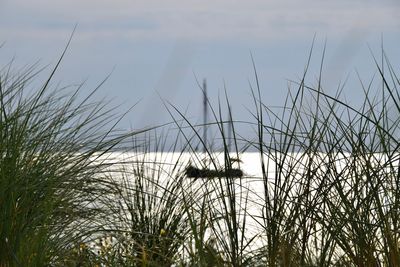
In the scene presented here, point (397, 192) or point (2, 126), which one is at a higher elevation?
point (2, 126)

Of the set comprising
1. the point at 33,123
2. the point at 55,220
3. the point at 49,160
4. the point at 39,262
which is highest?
the point at 33,123

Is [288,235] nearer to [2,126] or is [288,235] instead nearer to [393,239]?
[393,239]

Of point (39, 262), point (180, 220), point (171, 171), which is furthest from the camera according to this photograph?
point (171, 171)

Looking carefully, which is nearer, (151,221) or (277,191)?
(277,191)

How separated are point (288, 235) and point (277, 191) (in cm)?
15

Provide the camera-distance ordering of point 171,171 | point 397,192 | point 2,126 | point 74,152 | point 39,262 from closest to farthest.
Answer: point 39,262
point 397,192
point 2,126
point 74,152
point 171,171

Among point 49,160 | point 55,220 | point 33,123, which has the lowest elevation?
point 55,220

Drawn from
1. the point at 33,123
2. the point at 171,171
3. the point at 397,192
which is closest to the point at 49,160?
the point at 33,123

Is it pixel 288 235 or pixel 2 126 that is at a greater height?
pixel 2 126

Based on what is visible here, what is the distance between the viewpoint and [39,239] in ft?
8.96

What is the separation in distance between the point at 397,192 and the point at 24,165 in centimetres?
129

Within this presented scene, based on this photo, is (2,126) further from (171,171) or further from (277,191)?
(171,171)

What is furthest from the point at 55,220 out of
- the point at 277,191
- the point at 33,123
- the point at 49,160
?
the point at 277,191

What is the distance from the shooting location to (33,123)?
3438 millimetres
